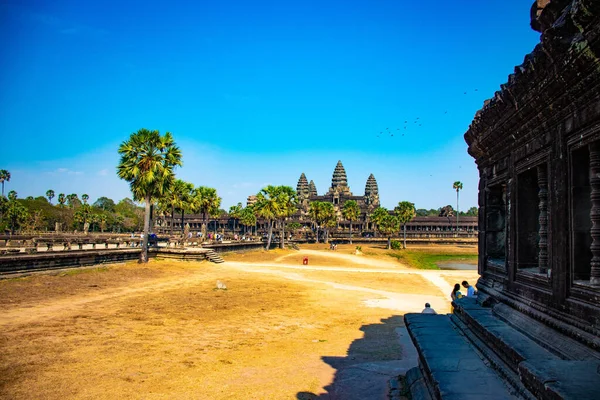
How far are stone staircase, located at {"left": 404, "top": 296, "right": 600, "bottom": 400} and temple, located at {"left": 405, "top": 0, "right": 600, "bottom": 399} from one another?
0.01m

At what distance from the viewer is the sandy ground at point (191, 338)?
8.07 m

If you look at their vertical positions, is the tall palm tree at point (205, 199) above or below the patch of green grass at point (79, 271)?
above

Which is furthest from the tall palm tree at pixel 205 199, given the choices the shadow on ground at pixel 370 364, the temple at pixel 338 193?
the temple at pixel 338 193

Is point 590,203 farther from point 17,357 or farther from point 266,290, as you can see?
point 266,290

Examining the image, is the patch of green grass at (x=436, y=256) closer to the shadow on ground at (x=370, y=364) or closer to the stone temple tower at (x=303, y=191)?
the shadow on ground at (x=370, y=364)

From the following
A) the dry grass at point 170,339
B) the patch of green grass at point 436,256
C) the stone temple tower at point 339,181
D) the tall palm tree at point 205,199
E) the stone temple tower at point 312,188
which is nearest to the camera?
the dry grass at point 170,339

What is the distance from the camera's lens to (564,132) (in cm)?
434

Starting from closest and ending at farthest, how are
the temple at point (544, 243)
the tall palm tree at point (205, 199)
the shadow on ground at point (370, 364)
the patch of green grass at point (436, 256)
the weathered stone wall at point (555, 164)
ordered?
the temple at point (544, 243) → the weathered stone wall at point (555, 164) → the shadow on ground at point (370, 364) → the tall palm tree at point (205, 199) → the patch of green grass at point (436, 256)

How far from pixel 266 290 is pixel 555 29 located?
19.7m

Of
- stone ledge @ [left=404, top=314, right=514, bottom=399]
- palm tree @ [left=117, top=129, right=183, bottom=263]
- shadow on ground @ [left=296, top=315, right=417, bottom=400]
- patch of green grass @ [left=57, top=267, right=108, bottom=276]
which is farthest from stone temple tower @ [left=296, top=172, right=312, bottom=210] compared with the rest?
stone ledge @ [left=404, top=314, right=514, bottom=399]

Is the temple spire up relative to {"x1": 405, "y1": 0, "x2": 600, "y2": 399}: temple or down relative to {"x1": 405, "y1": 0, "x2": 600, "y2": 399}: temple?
up

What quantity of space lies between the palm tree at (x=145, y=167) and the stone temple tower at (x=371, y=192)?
356ft

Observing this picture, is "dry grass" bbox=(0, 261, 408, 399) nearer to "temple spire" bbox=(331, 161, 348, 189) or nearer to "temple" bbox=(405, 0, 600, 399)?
"temple" bbox=(405, 0, 600, 399)

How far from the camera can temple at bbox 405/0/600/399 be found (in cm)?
363
